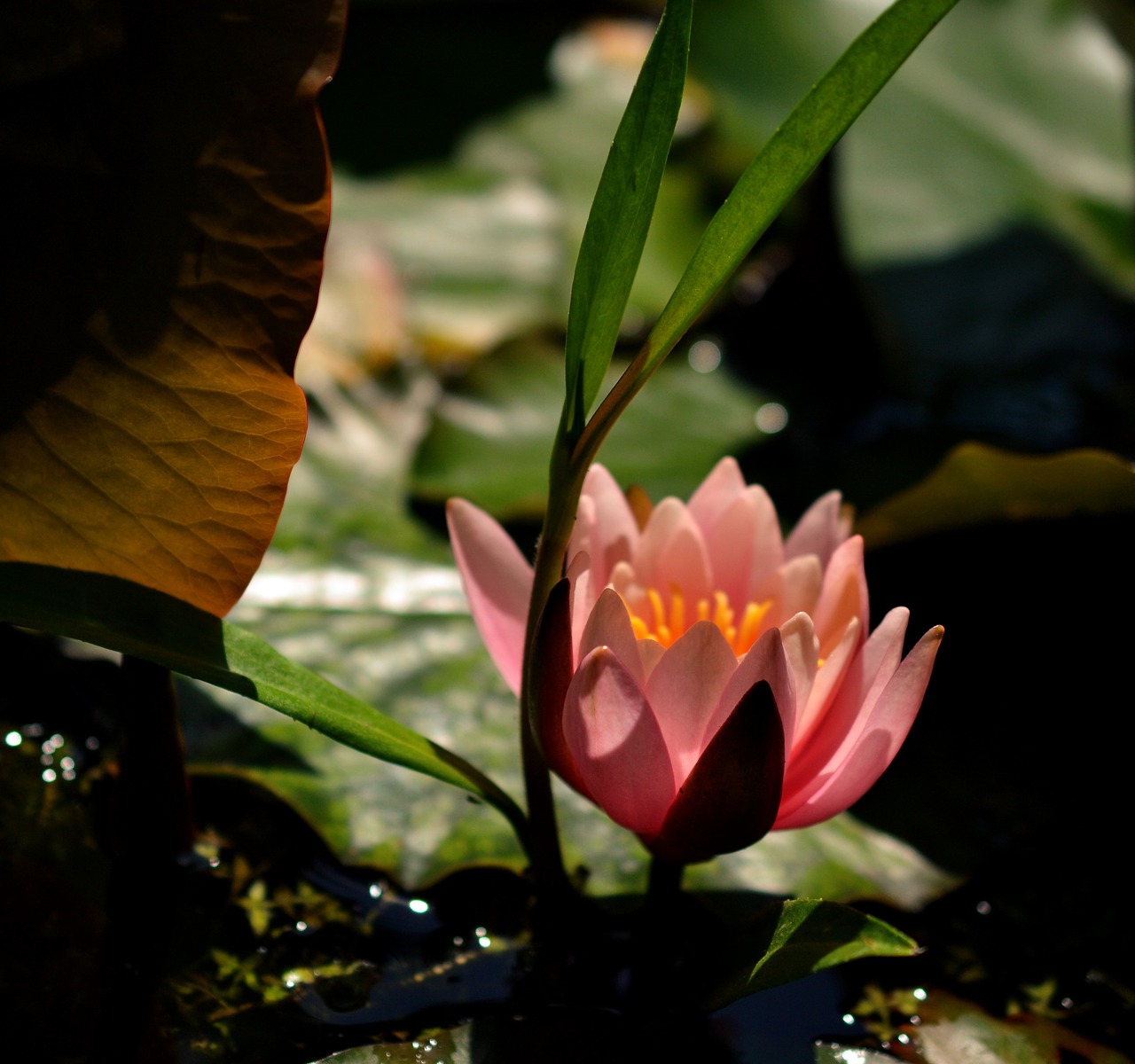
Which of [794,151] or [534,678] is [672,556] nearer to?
[534,678]

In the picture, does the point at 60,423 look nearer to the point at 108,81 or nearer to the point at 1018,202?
the point at 108,81

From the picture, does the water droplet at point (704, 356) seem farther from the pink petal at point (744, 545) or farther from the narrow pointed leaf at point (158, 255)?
the narrow pointed leaf at point (158, 255)

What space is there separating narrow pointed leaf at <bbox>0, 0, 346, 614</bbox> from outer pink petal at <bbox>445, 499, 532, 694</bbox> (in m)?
0.12

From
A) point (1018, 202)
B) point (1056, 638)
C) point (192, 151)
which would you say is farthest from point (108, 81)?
point (1018, 202)

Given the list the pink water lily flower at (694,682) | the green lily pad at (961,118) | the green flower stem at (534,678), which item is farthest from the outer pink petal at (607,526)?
the green lily pad at (961,118)

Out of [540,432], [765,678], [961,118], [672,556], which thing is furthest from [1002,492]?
[961,118]

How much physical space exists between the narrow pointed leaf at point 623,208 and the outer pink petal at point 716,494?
0.68 ft

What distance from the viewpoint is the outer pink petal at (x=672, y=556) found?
715mm

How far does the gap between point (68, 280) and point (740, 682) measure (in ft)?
1.45

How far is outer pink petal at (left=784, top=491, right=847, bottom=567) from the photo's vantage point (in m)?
0.75

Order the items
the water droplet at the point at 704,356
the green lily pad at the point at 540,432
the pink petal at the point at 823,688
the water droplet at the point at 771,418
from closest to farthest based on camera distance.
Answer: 1. the pink petal at the point at 823,688
2. the green lily pad at the point at 540,432
3. the water droplet at the point at 771,418
4. the water droplet at the point at 704,356

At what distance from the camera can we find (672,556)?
2.37 ft

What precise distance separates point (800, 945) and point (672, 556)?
27cm

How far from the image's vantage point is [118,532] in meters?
0.65
